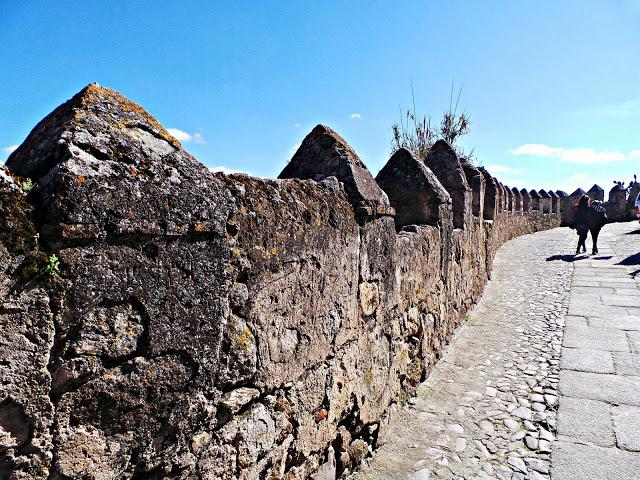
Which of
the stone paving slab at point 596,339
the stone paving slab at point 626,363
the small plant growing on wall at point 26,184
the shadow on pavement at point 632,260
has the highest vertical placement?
the small plant growing on wall at point 26,184

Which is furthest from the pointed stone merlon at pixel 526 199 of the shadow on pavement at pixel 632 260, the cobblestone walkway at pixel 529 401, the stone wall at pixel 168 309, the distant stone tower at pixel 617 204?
the stone wall at pixel 168 309

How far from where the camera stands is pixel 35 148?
130 cm

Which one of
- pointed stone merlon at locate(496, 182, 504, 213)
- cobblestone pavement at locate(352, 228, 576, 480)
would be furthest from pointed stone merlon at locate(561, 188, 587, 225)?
cobblestone pavement at locate(352, 228, 576, 480)

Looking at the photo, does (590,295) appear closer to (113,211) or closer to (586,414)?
(586,414)

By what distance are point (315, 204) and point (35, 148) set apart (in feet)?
3.98

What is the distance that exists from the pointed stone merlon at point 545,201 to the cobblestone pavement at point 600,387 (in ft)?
46.4

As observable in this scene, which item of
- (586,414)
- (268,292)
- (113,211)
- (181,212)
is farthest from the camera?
(586,414)

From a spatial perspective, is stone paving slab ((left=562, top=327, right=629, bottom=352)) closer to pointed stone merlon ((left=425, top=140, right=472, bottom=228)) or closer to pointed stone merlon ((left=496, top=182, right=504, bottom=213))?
pointed stone merlon ((left=425, top=140, right=472, bottom=228))

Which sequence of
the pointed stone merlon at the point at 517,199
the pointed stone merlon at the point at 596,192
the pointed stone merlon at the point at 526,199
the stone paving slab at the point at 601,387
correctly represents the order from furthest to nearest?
the pointed stone merlon at the point at 596,192 < the pointed stone merlon at the point at 526,199 < the pointed stone merlon at the point at 517,199 < the stone paving slab at the point at 601,387

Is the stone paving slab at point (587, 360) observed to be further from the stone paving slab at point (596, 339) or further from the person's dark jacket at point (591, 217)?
the person's dark jacket at point (591, 217)

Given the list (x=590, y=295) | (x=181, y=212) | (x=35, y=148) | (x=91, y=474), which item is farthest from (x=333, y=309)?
(x=590, y=295)

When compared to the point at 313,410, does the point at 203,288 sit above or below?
above

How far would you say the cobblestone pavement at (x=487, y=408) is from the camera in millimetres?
2727

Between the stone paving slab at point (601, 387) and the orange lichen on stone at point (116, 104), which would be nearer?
the orange lichen on stone at point (116, 104)
